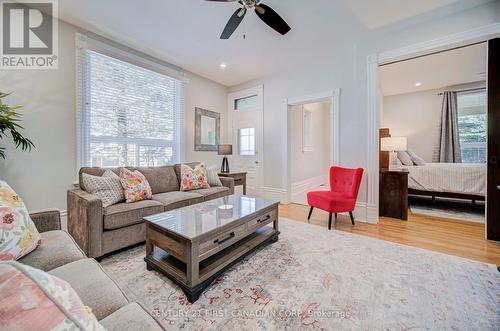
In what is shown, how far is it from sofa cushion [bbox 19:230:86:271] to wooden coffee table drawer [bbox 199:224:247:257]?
74cm

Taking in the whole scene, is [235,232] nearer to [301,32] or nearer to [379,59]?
[301,32]

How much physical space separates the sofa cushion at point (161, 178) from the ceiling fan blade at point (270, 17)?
248cm

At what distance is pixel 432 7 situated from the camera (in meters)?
2.41

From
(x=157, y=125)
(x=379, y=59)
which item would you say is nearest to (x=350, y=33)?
(x=379, y=59)

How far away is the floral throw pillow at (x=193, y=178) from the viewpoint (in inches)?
126

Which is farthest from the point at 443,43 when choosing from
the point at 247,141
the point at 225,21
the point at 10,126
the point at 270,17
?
the point at 10,126

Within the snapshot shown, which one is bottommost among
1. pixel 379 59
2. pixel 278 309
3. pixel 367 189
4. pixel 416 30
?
pixel 278 309

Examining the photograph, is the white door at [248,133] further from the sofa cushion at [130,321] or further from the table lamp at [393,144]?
the sofa cushion at [130,321]

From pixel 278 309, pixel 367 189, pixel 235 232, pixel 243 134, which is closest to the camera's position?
pixel 278 309

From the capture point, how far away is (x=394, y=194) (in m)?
3.26

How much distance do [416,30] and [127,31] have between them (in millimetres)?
4018

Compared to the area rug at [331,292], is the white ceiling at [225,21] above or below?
above

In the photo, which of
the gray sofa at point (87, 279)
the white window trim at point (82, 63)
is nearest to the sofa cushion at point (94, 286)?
the gray sofa at point (87, 279)

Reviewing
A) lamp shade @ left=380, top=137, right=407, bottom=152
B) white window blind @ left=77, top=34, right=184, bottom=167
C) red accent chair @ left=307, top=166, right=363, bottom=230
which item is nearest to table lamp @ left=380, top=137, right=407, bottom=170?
lamp shade @ left=380, top=137, right=407, bottom=152
